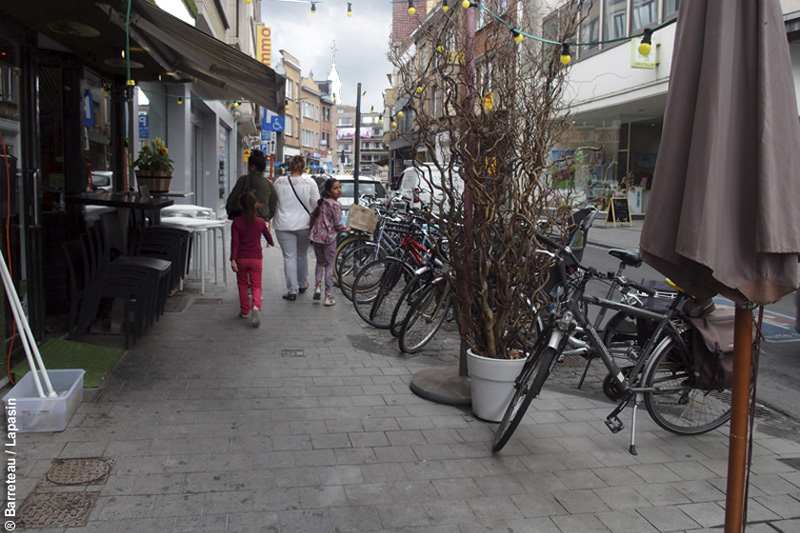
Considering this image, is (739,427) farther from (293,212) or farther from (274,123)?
(274,123)

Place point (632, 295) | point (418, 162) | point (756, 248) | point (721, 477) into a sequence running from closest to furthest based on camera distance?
1. point (756, 248)
2. point (721, 477)
3. point (418, 162)
4. point (632, 295)

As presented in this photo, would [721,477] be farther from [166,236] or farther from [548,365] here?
[166,236]

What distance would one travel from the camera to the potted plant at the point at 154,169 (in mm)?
8125

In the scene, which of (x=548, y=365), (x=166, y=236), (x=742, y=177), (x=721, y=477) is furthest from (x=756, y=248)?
(x=166, y=236)

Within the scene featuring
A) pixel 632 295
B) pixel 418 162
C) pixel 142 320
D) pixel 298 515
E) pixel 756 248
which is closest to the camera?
pixel 756 248

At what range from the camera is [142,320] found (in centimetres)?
583

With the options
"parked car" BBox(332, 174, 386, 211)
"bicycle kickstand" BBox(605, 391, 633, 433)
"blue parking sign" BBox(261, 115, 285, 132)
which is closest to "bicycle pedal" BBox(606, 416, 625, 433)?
"bicycle kickstand" BBox(605, 391, 633, 433)

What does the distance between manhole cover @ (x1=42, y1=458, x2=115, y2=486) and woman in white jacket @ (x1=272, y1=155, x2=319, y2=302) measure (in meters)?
5.16

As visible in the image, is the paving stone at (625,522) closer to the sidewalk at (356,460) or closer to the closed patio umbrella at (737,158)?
the sidewalk at (356,460)

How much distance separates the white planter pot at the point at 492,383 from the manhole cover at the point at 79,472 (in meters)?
2.27

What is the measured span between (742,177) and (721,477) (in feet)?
7.05

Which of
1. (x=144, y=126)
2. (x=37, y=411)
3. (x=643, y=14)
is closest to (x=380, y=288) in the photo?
(x=37, y=411)

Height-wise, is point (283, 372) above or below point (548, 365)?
below

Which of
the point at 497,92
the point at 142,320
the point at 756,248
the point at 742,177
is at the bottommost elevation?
the point at 142,320
